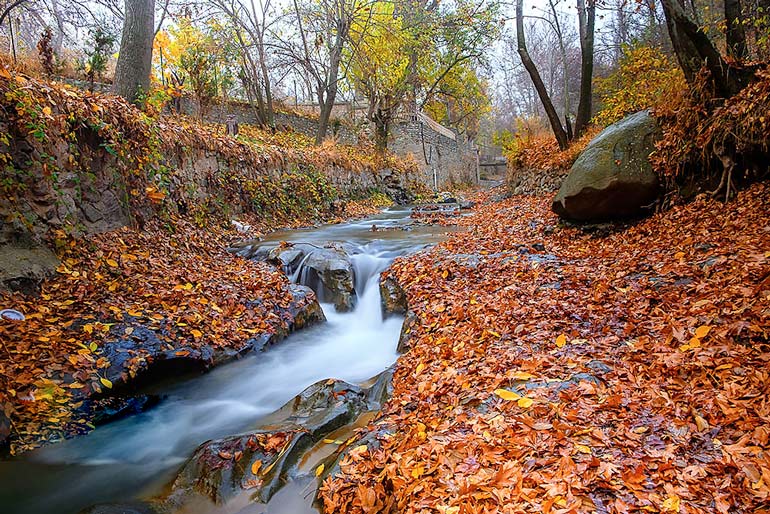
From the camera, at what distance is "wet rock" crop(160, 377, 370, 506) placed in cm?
297

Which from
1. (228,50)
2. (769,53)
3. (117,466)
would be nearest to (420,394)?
(117,466)

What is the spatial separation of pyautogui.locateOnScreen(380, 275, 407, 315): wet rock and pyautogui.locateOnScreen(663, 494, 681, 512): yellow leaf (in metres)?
4.61

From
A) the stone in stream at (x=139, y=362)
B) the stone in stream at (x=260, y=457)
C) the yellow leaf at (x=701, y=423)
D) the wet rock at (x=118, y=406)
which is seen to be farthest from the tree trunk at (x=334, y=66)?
the yellow leaf at (x=701, y=423)

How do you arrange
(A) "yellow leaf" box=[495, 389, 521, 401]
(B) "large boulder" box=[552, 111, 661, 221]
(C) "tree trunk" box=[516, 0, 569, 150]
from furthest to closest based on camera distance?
(C) "tree trunk" box=[516, 0, 569, 150] < (B) "large boulder" box=[552, 111, 661, 221] < (A) "yellow leaf" box=[495, 389, 521, 401]

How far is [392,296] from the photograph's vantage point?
671 centimetres

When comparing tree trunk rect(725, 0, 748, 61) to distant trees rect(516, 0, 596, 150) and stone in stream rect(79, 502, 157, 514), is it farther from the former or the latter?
stone in stream rect(79, 502, 157, 514)

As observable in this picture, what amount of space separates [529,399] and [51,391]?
13.6ft

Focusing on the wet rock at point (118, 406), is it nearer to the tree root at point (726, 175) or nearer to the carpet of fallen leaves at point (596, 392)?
the carpet of fallen leaves at point (596, 392)

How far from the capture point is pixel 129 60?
7.41 meters

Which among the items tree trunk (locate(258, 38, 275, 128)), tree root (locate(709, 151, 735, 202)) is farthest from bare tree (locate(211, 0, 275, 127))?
tree root (locate(709, 151, 735, 202))

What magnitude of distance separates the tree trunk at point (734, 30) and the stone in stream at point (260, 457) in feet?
21.9

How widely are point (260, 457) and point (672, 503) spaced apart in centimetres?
267

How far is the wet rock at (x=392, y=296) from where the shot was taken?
21.2 feet

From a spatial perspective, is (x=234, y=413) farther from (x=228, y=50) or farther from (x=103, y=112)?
(x=228, y=50)
